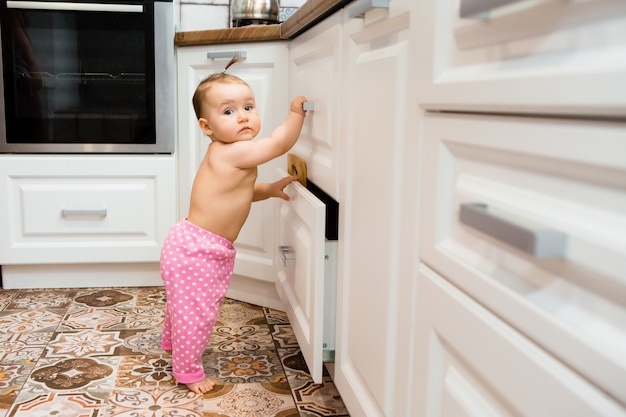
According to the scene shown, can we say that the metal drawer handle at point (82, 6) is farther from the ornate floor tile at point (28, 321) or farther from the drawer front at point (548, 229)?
the drawer front at point (548, 229)

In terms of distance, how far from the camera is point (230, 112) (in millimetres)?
1705

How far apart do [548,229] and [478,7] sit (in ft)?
0.78

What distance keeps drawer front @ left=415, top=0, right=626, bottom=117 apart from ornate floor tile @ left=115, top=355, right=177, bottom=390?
1167 mm

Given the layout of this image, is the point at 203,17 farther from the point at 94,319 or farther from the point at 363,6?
the point at 363,6

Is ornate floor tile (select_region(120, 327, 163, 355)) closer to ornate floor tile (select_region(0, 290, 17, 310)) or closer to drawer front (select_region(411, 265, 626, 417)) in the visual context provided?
ornate floor tile (select_region(0, 290, 17, 310))

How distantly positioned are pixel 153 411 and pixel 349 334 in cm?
55

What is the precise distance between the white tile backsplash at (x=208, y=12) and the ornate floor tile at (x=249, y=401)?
1670 millimetres

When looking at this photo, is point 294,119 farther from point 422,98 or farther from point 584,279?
point 584,279

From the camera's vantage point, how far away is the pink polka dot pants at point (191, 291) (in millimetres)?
1674

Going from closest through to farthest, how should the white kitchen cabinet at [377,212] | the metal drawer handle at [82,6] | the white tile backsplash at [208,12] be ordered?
1. the white kitchen cabinet at [377,212]
2. the metal drawer handle at [82,6]
3. the white tile backsplash at [208,12]

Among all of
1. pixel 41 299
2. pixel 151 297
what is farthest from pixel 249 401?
pixel 41 299

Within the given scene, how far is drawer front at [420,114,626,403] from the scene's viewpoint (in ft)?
1.71

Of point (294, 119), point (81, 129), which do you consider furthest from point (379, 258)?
point (81, 129)

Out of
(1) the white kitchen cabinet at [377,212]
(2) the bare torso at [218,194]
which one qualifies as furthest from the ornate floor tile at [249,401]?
(2) the bare torso at [218,194]
